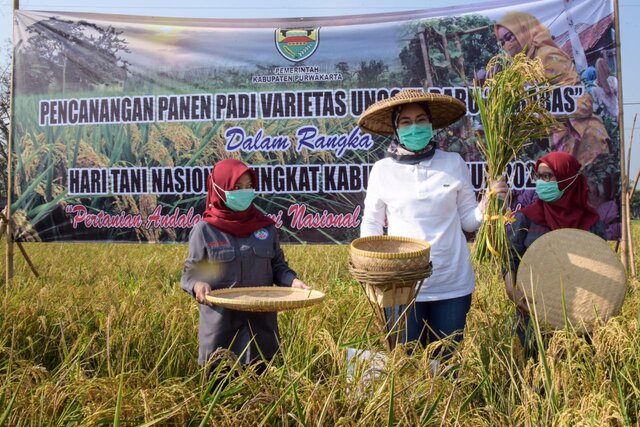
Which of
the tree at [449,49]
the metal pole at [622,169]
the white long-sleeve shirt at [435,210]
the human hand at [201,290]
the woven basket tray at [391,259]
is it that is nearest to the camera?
the woven basket tray at [391,259]

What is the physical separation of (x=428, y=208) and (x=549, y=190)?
0.98 meters

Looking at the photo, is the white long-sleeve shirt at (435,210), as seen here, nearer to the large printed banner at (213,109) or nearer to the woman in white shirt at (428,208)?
the woman in white shirt at (428,208)

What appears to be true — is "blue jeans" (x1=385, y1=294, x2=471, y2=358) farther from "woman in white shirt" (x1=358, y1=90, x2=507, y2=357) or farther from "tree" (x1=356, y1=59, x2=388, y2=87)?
"tree" (x1=356, y1=59, x2=388, y2=87)

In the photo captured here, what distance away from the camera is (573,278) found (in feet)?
8.61

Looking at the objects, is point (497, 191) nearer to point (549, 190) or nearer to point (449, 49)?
point (549, 190)

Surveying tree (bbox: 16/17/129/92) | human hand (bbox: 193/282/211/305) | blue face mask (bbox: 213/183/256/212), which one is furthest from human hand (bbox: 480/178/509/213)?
tree (bbox: 16/17/129/92)

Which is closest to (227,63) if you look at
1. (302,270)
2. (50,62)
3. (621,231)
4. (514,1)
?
(50,62)

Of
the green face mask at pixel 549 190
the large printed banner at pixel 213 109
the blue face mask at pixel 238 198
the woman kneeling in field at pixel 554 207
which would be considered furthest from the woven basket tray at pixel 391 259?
the large printed banner at pixel 213 109

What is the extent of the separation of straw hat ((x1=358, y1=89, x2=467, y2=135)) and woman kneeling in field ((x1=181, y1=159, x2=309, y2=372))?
729 millimetres

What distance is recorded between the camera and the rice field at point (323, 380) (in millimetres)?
1778

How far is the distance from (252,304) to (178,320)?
1.49m

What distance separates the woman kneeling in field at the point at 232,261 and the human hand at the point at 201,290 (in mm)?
41

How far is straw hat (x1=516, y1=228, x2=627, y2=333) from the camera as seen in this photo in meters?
2.57

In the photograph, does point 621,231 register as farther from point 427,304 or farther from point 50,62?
point 50,62
